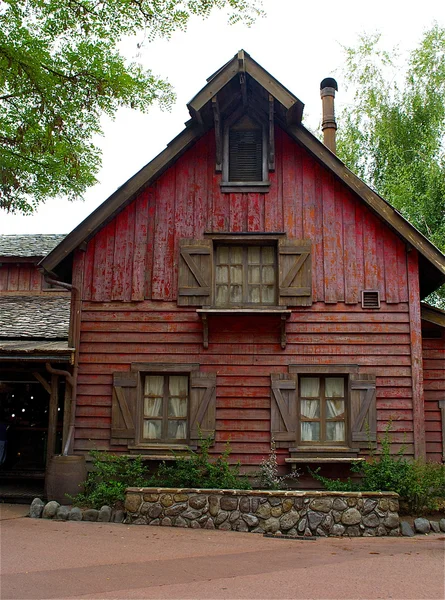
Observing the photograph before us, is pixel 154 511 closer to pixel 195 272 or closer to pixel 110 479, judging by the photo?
pixel 110 479

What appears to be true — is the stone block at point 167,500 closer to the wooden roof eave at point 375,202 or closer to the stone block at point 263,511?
the stone block at point 263,511

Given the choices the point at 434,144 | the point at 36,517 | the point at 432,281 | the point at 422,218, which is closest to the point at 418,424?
the point at 432,281

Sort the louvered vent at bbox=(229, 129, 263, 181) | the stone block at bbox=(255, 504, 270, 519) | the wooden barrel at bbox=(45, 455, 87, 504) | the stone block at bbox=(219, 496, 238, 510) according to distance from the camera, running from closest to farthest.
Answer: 1. the stone block at bbox=(255, 504, 270, 519)
2. the stone block at bbox=(219, 496, 238, 510)
3. the wooden barrel at bbox=(45, 455, 87, 504)
4. the louvered vent at bbox=(229, 129, 263, 181)

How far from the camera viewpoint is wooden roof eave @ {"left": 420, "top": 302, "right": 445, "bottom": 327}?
40.1 feet

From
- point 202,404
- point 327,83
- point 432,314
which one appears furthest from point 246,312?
point 327,83

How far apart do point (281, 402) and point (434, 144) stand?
16014mm

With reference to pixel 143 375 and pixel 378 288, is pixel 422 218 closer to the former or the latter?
pixel 378 288

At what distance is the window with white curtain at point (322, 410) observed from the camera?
11000 millimetres

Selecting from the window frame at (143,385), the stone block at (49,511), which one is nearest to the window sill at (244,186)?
the window frame at (143,385)

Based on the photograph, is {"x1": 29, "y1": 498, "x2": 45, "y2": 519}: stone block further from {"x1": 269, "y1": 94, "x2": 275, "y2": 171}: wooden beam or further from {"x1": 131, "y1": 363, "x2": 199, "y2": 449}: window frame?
{"x1": 269, "y1": 94, "x2": 275, "y2": 171}: wooden beam

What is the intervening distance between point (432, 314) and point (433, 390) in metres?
1.56

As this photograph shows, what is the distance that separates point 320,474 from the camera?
10.7 m

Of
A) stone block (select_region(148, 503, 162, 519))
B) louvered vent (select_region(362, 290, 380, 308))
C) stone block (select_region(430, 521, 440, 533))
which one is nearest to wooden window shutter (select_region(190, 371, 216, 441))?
stone block (select_region(148, 503, 162, 519))

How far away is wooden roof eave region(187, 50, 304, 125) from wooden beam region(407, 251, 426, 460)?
3.55 metres
